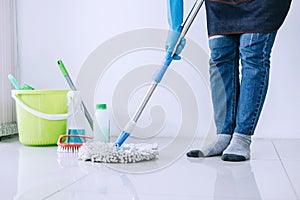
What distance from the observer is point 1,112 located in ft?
7.06

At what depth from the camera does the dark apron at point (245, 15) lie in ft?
4.86

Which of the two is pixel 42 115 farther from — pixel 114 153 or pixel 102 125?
pixel 114 153

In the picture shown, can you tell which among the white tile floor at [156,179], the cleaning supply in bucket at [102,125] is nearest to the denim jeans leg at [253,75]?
the white tile floor at [156,179]

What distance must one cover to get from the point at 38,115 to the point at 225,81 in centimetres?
83

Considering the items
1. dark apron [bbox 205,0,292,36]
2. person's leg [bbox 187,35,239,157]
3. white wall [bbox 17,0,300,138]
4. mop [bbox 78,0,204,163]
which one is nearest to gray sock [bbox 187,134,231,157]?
person's leg [bbox 187,35,239,157]

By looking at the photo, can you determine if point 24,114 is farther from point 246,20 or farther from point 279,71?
point 279,71

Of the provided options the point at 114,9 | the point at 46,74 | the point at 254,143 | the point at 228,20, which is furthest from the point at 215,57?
the point at 46,74

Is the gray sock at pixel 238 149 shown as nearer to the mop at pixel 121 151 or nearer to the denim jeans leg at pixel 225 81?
the denim jeans leg at pixel 225 81

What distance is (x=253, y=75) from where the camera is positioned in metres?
1.52

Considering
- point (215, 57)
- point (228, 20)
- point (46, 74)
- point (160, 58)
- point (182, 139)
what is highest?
point (228, 20)

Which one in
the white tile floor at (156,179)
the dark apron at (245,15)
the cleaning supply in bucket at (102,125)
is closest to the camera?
the white tile floor at (156,179)

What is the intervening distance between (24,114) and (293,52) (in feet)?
4.16

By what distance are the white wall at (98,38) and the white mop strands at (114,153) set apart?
805 millimetres

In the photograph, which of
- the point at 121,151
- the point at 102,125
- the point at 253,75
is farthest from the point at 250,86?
the point at 102,125
